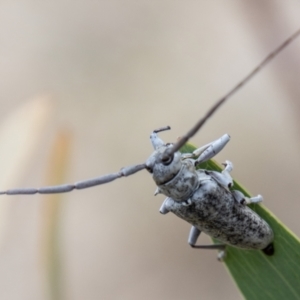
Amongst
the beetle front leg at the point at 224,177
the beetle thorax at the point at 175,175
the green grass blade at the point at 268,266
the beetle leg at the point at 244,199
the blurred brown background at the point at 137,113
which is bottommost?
the green grass blade at the point at 268,266

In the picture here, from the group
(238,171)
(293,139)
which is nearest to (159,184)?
(238,171)

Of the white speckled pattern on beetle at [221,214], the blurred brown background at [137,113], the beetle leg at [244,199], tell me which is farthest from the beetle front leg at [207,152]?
the blurred brown background at [137,113]

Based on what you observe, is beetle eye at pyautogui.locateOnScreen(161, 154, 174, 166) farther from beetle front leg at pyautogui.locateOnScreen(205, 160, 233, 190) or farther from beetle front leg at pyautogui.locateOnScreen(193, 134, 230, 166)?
beetle front leg at pyautogui.locateOnScreen(205, 160, 233, 190)

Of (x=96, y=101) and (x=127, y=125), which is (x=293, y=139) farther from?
(x=96, y=101)

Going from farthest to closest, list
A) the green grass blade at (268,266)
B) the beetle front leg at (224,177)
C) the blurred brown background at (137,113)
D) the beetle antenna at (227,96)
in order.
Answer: the blurred brown background at (137,113), the beetle front leg at (224,177), the green grass blade at (268,266), the beetle antenna at (227,96)

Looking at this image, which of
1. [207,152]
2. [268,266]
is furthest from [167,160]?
[268,266]

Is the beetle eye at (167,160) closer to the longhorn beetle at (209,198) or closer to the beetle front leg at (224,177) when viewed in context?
the longhorn beetle at (209,198)
